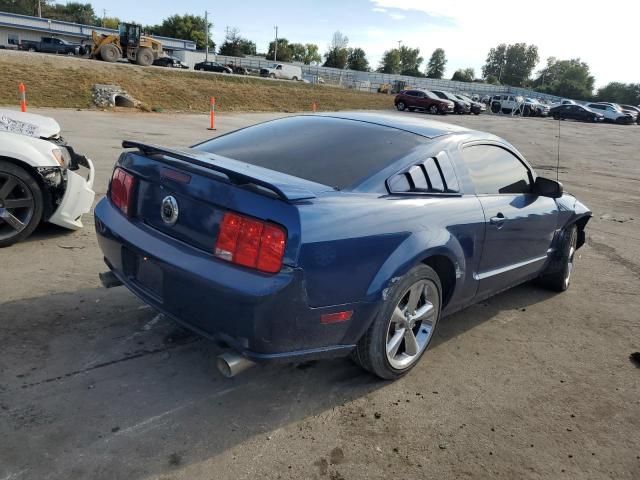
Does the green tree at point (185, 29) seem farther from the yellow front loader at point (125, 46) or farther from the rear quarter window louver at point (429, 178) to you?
the rear quarter window louver at point (429, 178)

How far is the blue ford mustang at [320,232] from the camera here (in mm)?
2531

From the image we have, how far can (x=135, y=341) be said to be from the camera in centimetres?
344

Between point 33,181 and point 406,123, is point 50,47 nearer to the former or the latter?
point 33,181

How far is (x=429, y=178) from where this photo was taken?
3.36 m

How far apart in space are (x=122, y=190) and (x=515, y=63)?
506 feet

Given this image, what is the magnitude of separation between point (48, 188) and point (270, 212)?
3.27 metres

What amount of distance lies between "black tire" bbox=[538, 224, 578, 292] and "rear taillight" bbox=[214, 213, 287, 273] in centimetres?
326

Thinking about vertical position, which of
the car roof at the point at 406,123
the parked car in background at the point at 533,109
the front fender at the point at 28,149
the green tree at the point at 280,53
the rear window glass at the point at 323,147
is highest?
the green tree at the point at 280,53

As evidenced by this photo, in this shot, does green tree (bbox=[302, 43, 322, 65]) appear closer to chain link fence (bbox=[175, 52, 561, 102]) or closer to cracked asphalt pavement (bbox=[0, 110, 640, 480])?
chain link fence (bbox=[175, 52, 561, 102])

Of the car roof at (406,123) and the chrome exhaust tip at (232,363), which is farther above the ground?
the car roof at (406,123)

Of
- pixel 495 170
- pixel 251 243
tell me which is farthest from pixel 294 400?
pixel 495 170

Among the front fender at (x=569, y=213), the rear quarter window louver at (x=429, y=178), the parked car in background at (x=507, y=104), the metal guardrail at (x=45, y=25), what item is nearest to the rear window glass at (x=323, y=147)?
the rear quarter window louver at (x=429, y=178)

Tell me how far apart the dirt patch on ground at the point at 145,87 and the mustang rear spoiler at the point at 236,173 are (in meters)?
20.9

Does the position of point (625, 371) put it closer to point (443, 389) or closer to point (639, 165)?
point (443, 389)
